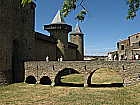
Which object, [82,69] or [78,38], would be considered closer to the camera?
[82,69]

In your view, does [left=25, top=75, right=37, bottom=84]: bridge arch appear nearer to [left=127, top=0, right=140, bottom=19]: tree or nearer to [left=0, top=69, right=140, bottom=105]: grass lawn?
[left=0, top=69, right=140, bottom=105]: grass lawn

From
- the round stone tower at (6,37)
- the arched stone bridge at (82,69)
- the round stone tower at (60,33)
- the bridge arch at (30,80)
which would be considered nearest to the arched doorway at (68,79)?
the arched stone bridge at (82,69)

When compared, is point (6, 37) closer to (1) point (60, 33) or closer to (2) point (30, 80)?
(2) point (30, 80)

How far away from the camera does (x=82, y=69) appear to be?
17906mm

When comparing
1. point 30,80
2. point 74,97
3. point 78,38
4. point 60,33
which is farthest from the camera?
point 78,38

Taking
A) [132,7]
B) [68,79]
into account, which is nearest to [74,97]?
[132,7]

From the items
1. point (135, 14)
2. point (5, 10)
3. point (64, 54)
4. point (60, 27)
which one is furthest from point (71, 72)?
point (135, 14)

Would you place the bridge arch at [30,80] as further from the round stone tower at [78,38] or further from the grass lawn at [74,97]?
the round stone tower at [78,38]

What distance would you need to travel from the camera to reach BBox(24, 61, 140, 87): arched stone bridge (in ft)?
54.2

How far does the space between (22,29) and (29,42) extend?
1622 millimetres

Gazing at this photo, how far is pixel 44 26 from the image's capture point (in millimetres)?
32000

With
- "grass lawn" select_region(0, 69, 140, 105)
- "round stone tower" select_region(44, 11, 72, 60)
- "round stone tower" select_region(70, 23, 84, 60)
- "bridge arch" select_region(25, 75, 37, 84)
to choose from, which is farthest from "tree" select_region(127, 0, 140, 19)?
"round stone tower" select_region(70, 23, 84, 60)

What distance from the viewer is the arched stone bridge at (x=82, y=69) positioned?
54.2ft

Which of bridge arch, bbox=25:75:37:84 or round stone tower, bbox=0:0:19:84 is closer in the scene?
round stone tower, bbox=0:0:19:84
